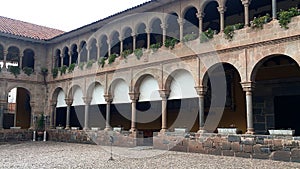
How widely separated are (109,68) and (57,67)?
5959 mm

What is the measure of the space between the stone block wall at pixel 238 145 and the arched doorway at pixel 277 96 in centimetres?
308

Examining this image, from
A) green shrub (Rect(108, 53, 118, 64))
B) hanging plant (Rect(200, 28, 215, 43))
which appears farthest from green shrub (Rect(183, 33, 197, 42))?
green shrub (Rect(108, 53, 118, 64))

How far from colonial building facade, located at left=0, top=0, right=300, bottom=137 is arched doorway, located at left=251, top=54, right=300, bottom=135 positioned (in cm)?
4

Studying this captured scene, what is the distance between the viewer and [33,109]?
21078 mm

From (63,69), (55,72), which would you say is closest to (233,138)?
(63,69)

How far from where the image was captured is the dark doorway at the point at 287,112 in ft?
42.5

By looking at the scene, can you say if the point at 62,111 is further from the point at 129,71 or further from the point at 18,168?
the point at 18,168

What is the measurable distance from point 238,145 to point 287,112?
3.55 metres

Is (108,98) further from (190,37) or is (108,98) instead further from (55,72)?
(190,37)

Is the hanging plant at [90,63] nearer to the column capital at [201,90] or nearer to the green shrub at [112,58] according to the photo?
the green shrub at [112,58]

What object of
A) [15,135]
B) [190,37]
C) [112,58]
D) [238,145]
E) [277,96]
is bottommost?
[15,135]

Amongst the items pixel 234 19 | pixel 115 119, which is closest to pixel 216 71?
pixel 234 19

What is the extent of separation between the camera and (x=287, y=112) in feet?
43.3

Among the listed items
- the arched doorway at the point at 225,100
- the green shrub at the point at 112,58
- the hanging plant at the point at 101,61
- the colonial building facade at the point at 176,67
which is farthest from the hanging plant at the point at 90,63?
the arched doorway at the point at 225,100
